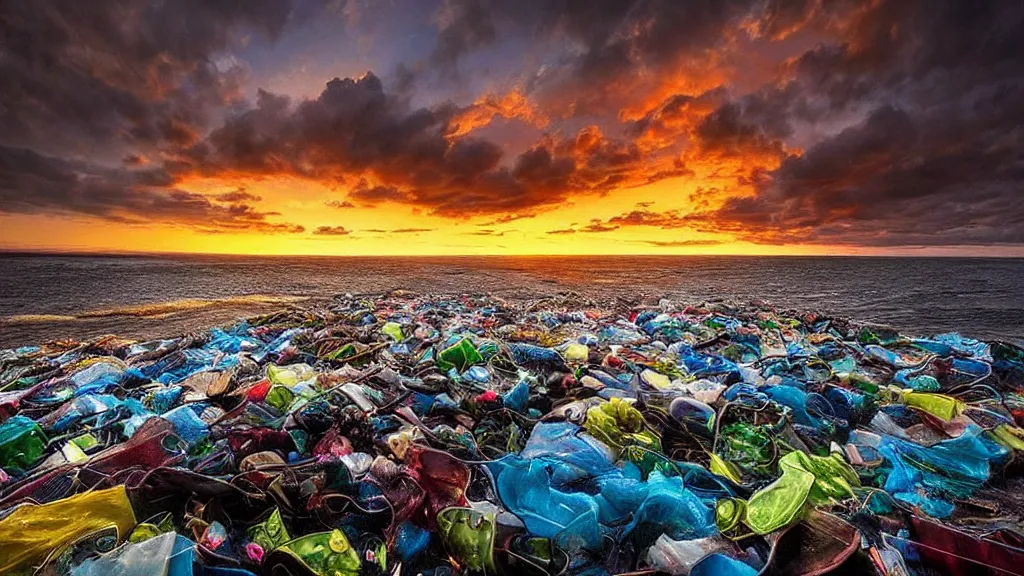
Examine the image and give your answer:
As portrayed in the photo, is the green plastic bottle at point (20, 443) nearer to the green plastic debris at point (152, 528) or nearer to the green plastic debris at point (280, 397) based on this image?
the green plastic debris at point (280, 397)

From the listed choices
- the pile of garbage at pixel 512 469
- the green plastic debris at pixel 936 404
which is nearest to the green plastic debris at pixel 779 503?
the pile of garbage at pixel 512 469

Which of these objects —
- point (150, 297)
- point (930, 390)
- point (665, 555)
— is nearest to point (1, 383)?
point (665, 555)

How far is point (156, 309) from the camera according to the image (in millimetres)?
19562

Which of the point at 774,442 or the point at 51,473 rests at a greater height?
the point at 51,473

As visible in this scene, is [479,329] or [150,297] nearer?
[479,329]

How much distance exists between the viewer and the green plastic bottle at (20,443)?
372 centimetres

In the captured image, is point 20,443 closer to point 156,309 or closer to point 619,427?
point 619,427

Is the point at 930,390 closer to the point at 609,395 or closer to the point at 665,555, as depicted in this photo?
the point at 609,395

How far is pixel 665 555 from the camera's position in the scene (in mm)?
2508

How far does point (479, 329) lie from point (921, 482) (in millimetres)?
7931

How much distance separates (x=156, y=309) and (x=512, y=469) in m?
22.9

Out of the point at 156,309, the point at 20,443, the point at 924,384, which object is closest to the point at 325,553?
the point at 20,443

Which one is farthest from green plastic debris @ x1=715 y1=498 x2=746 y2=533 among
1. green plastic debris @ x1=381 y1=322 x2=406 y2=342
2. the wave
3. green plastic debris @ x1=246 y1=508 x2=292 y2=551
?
the wave

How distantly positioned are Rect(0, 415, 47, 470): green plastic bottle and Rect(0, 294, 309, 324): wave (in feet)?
54.7
